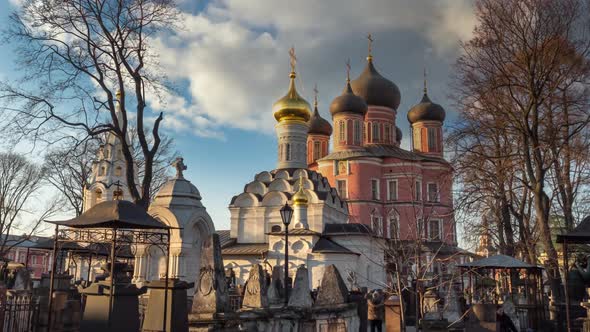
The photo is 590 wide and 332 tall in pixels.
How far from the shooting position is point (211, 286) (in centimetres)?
841

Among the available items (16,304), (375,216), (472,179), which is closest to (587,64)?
(472,179)

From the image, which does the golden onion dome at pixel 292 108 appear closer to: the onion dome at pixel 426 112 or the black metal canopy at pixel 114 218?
the onion dome at pixel 426 112

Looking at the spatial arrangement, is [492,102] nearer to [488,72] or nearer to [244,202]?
[488,72]

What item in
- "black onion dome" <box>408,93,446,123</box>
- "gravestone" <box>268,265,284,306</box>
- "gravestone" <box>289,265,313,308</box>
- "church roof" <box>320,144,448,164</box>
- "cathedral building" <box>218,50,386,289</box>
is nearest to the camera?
"gravestone" <box>289,265,313,308</box>

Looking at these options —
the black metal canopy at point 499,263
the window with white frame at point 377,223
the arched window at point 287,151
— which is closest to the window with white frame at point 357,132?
the window with white frame at point 377,223

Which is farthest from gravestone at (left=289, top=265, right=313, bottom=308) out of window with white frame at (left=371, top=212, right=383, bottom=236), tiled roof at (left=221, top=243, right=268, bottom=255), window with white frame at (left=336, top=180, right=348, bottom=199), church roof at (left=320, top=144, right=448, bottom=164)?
church roof at (left=320, top=144, right=448, bottom=164)

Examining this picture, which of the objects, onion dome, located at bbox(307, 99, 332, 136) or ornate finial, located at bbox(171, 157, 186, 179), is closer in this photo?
ornate finial, located at bbox(171, 157, 186, 179)

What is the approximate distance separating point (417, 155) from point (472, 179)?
25.0 m

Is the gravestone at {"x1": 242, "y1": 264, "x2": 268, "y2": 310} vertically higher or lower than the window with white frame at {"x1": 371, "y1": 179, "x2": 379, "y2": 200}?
lower

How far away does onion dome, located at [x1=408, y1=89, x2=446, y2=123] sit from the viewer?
45.1 metres

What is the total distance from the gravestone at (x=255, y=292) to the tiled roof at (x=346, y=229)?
60.8 ft

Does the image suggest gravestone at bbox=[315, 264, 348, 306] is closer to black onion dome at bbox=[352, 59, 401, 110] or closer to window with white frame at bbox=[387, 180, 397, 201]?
window with white frame at bbox=[387, 180, 397, 201]

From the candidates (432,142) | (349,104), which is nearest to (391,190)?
(432,142)

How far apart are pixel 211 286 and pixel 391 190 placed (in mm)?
33701
